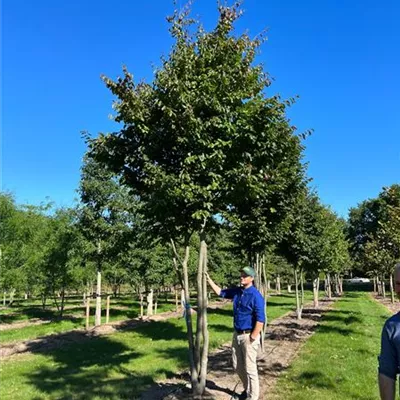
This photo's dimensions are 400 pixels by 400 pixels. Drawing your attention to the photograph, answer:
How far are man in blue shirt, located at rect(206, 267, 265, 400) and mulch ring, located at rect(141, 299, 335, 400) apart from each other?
27.8 inches

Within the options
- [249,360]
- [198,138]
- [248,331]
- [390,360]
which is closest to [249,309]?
[248,331]

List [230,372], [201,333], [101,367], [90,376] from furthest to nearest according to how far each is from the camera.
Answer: [101,367]
[90,376]
[230,372]
[201,333]

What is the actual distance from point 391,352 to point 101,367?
845 cm

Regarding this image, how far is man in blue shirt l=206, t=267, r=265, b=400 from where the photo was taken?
252 inches

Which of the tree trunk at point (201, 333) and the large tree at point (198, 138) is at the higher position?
the large tree at point (198, 138)

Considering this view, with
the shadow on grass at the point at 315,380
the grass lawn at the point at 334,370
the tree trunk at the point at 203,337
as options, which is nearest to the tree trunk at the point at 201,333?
the tree trunk at the point at 203,337

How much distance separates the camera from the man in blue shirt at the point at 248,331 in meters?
6.41

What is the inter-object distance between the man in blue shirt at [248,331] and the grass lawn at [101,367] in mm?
2034

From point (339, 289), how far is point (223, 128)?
57.5 meters

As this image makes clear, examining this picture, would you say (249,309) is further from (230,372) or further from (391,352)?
(391,352)

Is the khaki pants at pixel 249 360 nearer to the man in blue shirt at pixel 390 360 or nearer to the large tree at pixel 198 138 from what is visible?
the large tree at pixel 198 138

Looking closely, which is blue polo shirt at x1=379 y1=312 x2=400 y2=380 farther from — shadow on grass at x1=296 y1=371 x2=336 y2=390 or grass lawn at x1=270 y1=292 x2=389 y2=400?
shadow on grass at x1=296 y1=371 x2=336 y2=390

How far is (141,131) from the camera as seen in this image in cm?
726

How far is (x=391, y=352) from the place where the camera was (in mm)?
3082
